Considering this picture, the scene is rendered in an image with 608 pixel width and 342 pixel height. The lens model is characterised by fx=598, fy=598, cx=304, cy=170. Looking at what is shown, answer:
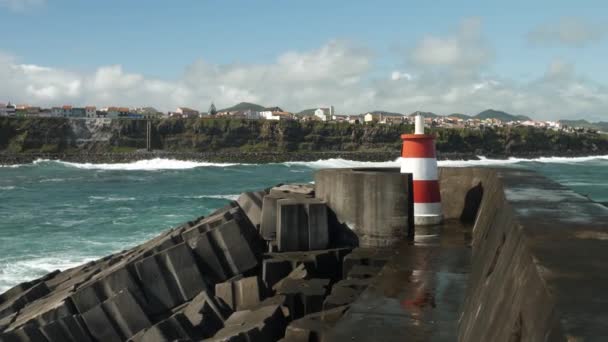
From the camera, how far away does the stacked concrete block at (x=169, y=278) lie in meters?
7.98

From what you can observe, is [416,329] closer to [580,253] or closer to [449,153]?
[580,253]

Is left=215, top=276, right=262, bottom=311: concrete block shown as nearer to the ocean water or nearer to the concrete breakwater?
the concrete breakwater

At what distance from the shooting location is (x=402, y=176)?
7.80 meters

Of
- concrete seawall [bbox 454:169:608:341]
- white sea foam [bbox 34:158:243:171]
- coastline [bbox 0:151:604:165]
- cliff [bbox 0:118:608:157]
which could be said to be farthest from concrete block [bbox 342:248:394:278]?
cliff [bbox 0:118:608:157]

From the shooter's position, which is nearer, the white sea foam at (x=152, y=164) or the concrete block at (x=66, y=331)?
the concrete block at (x=66, y=331)

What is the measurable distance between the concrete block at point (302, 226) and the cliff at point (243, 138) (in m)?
96.1

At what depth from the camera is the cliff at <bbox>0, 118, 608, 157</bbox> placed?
105 meters

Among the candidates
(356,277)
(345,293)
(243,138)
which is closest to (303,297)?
(356,277)

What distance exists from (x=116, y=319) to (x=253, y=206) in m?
3.11

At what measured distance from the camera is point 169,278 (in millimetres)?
8023

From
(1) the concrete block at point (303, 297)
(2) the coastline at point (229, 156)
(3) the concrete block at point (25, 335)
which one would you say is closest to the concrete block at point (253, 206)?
(1) the concrete block at point (303, 297)

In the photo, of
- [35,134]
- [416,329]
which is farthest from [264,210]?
[35,134]

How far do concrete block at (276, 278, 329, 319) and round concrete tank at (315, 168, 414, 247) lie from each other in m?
1.62

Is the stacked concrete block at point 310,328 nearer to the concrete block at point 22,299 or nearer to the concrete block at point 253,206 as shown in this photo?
the concrete block at point 253,206
